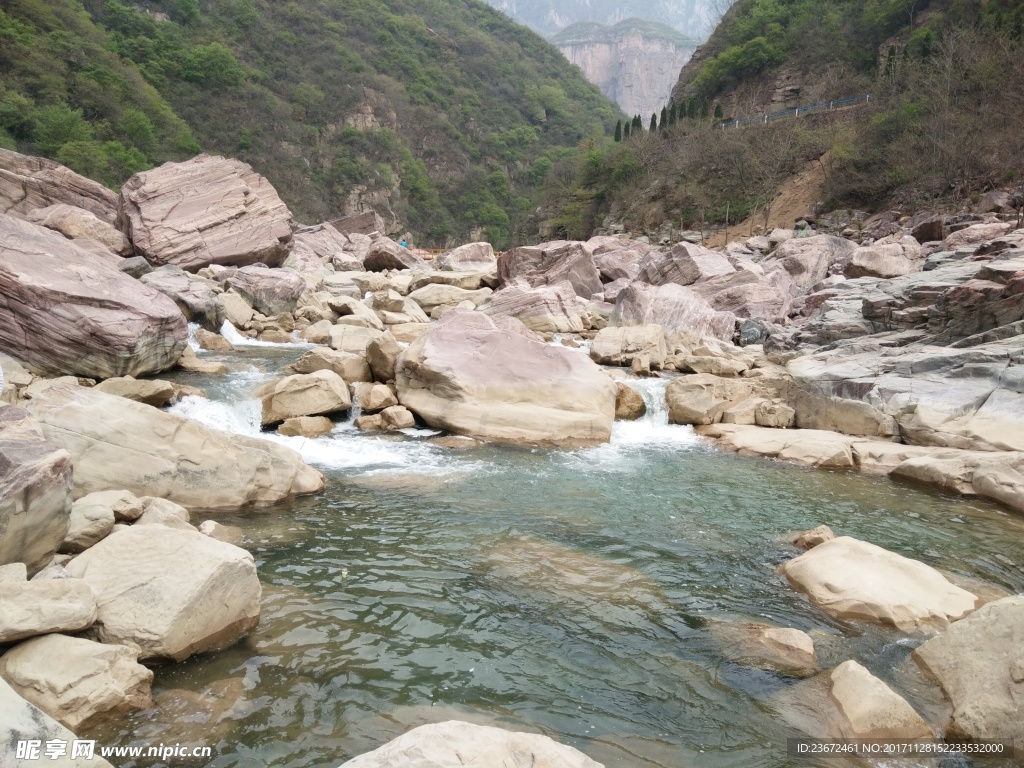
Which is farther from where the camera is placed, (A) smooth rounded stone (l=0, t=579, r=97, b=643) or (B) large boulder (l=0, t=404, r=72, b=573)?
(B) large boulder (l=0, t=404, r=72, b=573)

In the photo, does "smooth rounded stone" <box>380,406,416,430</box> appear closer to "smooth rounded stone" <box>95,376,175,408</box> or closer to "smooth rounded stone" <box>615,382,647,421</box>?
"smooth rounded stone" <box>95,376,175,408</box>

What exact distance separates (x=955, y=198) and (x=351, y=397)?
25.2 metres

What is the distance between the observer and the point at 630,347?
14.7 m

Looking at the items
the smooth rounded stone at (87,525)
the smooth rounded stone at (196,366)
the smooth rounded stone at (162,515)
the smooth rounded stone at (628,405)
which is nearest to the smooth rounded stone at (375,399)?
the smooth rounded stone at (196,366)

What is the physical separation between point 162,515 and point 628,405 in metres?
7.72

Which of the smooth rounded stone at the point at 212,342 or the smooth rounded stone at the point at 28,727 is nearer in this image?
the smooth rounded stone at the point at 28,727

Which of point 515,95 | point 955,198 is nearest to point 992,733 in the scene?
point 955,198

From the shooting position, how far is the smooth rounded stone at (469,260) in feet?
85.3

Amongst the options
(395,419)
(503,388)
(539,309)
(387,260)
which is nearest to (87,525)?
(395,419)

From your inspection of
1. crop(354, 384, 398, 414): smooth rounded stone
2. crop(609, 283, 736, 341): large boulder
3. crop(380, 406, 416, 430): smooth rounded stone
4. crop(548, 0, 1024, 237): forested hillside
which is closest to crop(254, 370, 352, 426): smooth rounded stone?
crop(354, 384, 398, 414): smooth rounded stone

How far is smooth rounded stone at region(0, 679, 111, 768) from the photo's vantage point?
280cm

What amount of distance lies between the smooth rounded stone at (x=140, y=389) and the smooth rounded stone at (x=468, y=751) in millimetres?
7433

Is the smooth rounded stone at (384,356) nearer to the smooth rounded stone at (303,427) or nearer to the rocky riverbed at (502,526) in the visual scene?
the rocky riverbed at (502,526)

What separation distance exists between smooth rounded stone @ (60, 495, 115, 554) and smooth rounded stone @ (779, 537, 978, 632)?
5.26 metres
